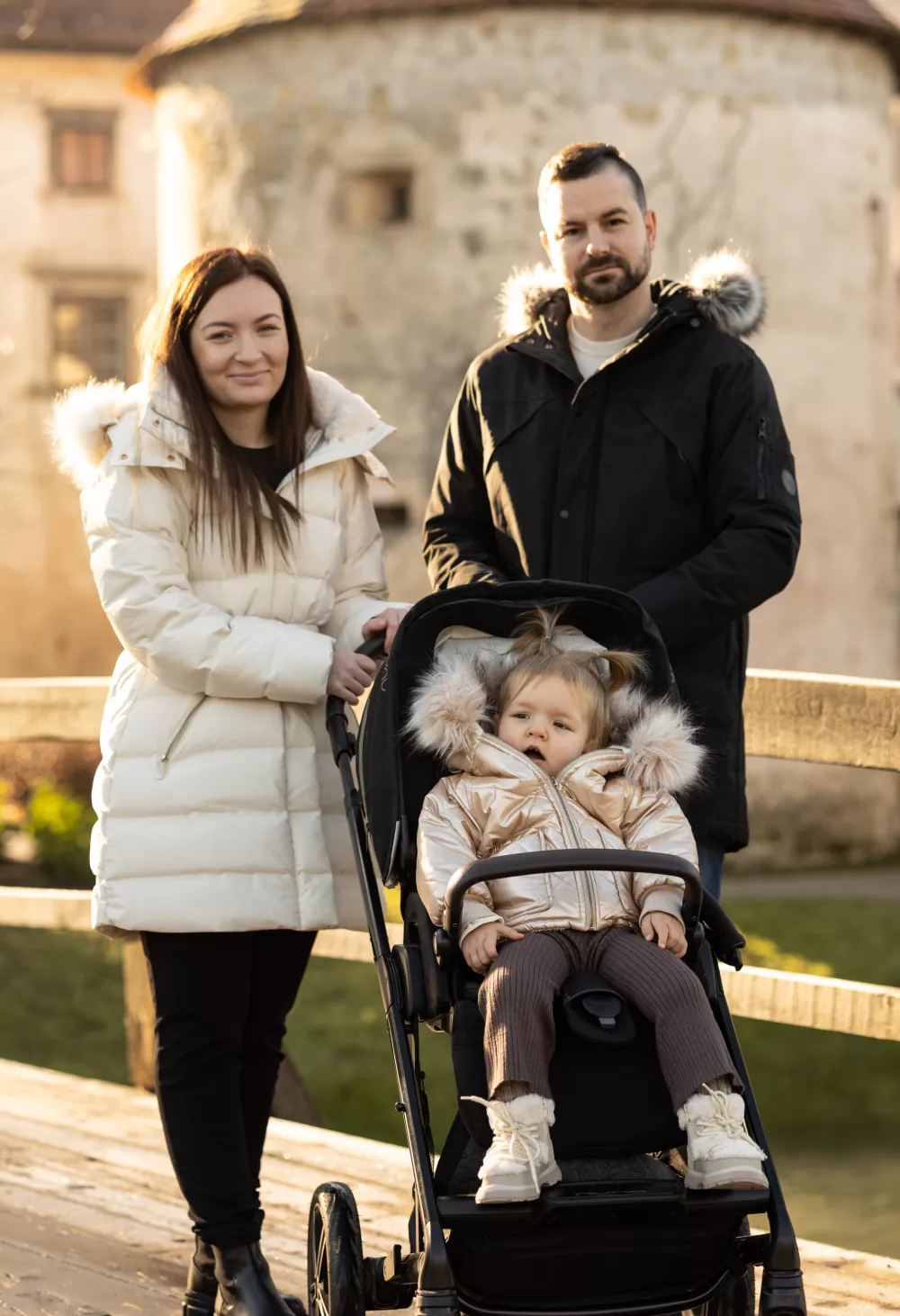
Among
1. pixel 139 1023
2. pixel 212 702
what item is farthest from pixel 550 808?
pixel 139 1023

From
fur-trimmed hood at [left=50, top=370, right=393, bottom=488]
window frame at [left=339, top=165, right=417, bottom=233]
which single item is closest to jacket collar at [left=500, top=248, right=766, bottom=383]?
fur-trimmed hood at [left=50, top=370, right=393, bottom=488]

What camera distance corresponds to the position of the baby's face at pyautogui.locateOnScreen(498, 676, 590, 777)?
308cm

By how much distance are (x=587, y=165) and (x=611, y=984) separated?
1.52 m

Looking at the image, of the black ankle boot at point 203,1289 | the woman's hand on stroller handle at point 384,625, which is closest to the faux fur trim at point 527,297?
the woman's hand on stroller handle at point 384,625

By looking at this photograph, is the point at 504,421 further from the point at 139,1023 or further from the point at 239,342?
the point at 139,1023

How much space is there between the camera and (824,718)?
158 inches

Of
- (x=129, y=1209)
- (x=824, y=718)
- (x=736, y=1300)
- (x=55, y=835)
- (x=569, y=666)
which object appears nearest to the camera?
(x=736, y=1300)

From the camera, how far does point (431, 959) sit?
9.50 feet

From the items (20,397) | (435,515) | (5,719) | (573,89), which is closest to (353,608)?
(435,515)

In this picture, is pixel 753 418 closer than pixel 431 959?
No

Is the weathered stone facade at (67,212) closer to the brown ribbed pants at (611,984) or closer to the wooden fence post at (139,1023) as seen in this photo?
the wooden fence post at (139,1023)

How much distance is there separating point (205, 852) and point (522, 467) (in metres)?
0.92

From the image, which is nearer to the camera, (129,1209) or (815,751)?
(815,751)

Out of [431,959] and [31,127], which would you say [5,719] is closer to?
[431,959]
